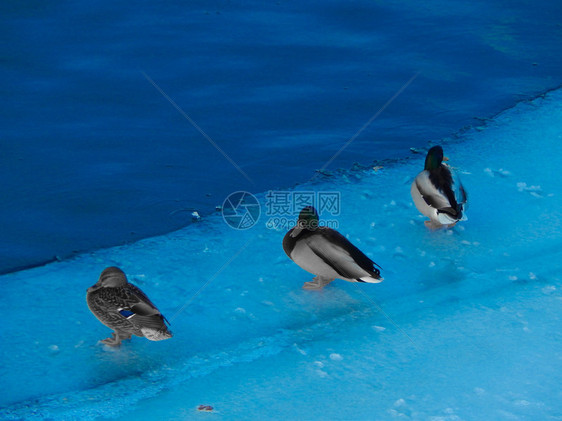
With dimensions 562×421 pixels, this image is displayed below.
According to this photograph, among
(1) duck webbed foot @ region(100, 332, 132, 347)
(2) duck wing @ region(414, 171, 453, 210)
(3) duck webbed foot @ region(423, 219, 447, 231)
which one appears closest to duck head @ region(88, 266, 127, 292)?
(1) duck webbed foot @ region(100, 332, 132, 347)

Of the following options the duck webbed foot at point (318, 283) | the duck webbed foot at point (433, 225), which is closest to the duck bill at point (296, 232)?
the duck webbed foot at point (318, 283)

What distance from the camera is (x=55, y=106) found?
6234 mm

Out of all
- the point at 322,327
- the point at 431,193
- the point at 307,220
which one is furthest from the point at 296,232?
the point at 431,193

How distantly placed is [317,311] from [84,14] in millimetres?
5255

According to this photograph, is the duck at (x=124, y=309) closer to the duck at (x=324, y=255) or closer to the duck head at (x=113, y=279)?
the duck head at (x=113, y=279)

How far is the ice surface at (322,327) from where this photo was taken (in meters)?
3.25

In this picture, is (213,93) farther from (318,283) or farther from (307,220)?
(318,283)

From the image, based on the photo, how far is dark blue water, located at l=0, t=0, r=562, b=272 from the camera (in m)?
5.02

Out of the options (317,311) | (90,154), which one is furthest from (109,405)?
(90,154)

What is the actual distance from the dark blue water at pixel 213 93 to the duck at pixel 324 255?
1.01 metres

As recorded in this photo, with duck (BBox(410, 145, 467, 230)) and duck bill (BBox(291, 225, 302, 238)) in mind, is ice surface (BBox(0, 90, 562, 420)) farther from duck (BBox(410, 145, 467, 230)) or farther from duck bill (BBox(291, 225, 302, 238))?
duck bill (BBox(291, 225, 302, 238))

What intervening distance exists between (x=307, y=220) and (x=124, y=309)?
44.0 inches

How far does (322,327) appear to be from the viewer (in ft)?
12.3

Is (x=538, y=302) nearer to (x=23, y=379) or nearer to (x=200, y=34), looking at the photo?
(x=23, y=379)
